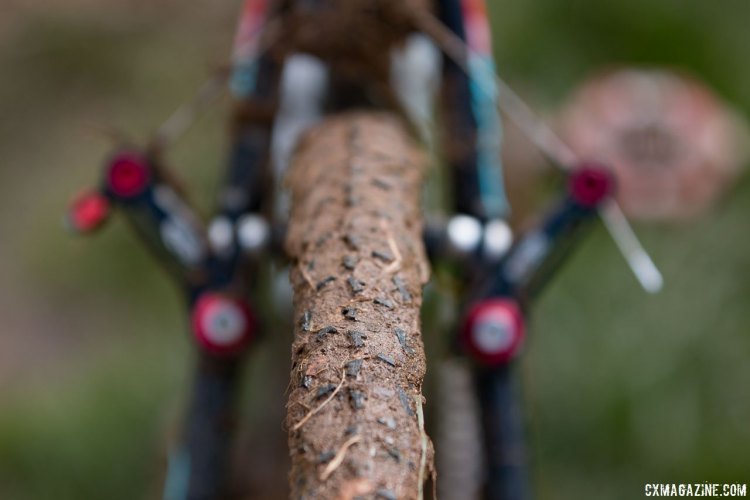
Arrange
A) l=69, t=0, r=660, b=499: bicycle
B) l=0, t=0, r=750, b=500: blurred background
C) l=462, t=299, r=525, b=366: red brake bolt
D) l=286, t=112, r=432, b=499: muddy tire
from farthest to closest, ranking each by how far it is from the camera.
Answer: l=0, t=0, r=750, b=500: blurred background → l=462, t=299, r=525, b=366: red brake bolt → l=69, t=0, r=660, b=499: bicycle → l=286, t=112, r=432, b=499: muddy tire

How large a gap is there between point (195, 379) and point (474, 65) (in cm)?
44

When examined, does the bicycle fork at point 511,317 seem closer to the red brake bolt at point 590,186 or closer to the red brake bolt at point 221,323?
the red brake bolt at point 590,186

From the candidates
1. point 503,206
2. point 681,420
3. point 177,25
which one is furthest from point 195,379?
point 177,25

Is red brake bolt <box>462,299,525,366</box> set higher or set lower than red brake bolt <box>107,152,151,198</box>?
lower

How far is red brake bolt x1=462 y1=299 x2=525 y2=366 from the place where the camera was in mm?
857

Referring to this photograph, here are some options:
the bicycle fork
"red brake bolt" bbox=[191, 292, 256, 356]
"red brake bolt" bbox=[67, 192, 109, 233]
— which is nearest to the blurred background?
"red brake bolt" bbox=[67, 192, 109, 233]

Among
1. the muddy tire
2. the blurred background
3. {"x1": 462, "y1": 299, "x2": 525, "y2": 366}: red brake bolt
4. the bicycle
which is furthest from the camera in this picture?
the blurred background

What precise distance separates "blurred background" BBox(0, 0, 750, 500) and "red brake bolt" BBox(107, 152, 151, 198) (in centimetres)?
23

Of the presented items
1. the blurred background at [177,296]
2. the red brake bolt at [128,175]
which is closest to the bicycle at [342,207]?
the red brake bolt at [128,175]

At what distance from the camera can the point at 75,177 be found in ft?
6.08

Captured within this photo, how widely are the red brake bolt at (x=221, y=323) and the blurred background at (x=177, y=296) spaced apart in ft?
1.14

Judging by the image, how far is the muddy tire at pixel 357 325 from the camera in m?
0.49

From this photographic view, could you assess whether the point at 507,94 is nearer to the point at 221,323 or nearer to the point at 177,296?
the point at 221,323

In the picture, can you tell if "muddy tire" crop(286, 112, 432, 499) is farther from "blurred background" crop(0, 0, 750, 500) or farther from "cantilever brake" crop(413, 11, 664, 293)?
"blurred background" crop(0, 0, 750, 500)
